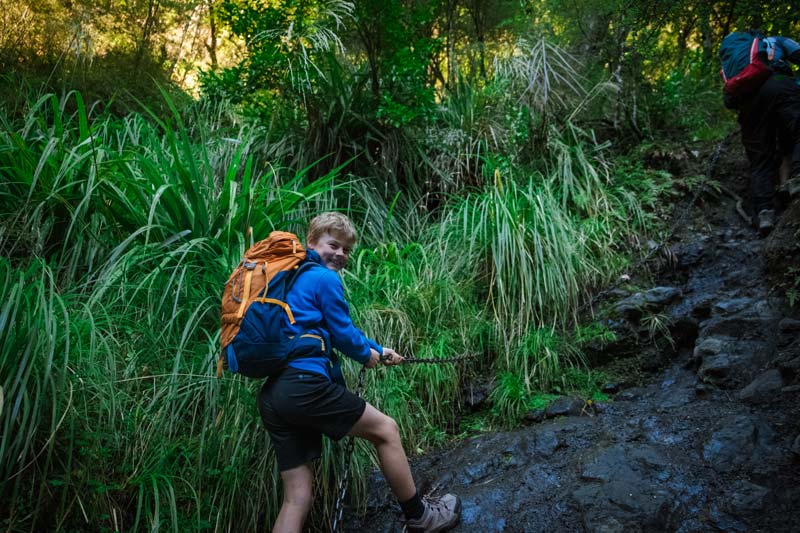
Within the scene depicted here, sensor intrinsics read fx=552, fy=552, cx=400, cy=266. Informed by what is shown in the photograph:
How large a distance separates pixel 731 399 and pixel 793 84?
2.85 meters

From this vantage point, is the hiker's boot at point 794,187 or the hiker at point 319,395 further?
the hiker's boot at point 794,187

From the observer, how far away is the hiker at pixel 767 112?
4.31 metres

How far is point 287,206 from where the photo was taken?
3969 millimetres

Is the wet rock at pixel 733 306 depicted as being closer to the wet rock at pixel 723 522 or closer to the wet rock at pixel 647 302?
the wet rock at pixel 647 302

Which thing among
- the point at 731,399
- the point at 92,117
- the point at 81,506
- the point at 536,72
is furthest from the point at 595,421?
the point at 92,117

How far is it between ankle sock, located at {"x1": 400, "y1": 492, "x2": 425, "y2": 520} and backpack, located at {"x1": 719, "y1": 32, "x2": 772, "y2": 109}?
4237mm

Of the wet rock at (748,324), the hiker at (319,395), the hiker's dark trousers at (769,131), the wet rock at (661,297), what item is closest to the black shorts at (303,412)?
the hiker at (319,395)

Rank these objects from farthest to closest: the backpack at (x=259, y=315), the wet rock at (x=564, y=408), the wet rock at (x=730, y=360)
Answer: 1. the wet rock at (x=564, y=408)
2. the wet rock at (x=730, y=360)
3. the backpack at (x=259, y=315)

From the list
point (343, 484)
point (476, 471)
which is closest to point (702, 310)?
point (476, 471)

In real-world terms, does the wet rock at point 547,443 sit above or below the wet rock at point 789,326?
below

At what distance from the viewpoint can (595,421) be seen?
10.8 feet

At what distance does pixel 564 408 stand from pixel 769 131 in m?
3.02

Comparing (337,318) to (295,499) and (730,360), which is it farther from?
(730,360)

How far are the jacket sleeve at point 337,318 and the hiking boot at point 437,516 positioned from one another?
85cm
